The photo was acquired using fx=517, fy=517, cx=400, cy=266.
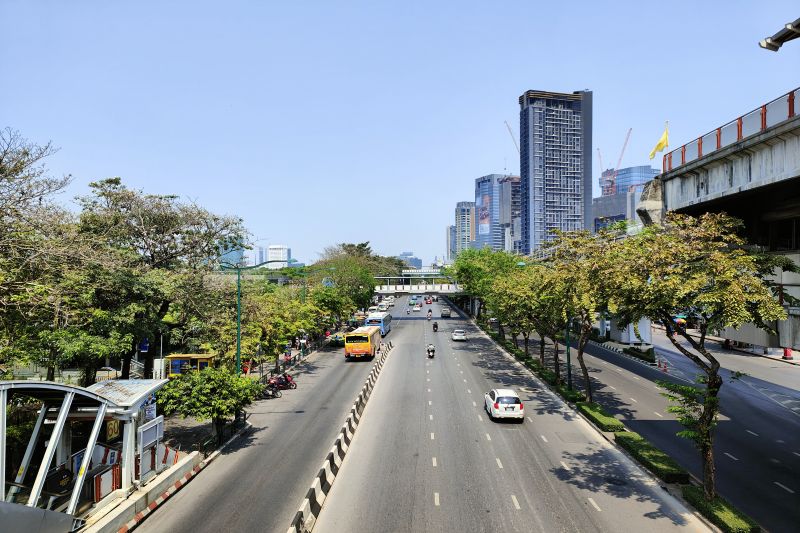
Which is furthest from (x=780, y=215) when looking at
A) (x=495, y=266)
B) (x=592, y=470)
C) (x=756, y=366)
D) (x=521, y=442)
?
(x=495, y=266)

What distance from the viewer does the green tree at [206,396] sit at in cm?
2130

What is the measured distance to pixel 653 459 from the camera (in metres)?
19.6

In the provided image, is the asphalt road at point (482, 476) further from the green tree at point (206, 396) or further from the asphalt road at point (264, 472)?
the green tree at point (206, 396)

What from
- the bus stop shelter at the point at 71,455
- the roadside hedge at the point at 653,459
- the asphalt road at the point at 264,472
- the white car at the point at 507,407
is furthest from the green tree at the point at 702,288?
the bus stop shelter at the point at 71,455

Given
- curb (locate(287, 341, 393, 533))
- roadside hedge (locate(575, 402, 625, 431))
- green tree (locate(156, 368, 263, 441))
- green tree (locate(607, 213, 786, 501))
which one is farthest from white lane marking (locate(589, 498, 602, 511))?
green tree (locate(156, 368, 263, 441))

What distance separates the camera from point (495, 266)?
6188cm

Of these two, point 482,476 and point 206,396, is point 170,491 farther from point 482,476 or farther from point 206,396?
point 482,476

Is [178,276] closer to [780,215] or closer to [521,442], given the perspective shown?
[521,442]

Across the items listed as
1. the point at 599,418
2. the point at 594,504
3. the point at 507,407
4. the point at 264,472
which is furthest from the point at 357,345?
the point at 594,504

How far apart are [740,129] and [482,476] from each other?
1527 centimetres

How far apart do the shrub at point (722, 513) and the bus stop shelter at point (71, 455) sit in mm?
17643

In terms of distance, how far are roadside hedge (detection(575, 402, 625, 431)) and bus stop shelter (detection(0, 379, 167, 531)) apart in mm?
19509

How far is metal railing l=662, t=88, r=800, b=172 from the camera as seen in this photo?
1559 cm

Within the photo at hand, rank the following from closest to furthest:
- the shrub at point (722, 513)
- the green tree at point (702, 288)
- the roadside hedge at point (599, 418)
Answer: the shrub at point (722, 513) < the green tree at point (702, 288) < the roadside hedge at point (599, 418)
